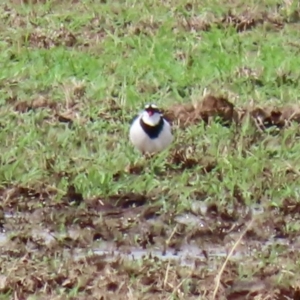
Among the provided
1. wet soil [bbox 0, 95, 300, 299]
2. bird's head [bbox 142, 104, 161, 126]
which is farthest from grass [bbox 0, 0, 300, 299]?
bird's head [bbox 142, 104, 161, 126]

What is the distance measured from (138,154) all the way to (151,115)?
0.87ft

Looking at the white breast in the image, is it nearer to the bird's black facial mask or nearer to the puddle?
the bird's black facial mask

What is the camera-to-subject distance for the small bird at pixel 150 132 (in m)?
7.23

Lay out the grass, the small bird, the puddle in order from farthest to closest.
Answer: the small bird, the puddle, the grass

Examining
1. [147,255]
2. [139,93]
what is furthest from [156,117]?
[147,255]

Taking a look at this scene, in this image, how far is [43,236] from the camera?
20.4 feet

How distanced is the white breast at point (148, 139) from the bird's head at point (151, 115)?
59mm

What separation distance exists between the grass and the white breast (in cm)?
7

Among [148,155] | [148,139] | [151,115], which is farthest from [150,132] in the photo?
[151,115]

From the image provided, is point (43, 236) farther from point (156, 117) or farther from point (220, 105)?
point (220, 105)

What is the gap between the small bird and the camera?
7234mm

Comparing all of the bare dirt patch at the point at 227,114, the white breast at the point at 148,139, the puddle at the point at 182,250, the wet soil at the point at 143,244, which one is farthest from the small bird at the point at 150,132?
the puddle at the point at 182,250

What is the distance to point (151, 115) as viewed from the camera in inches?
294

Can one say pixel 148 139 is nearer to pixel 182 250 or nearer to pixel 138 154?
pixel 138 154
